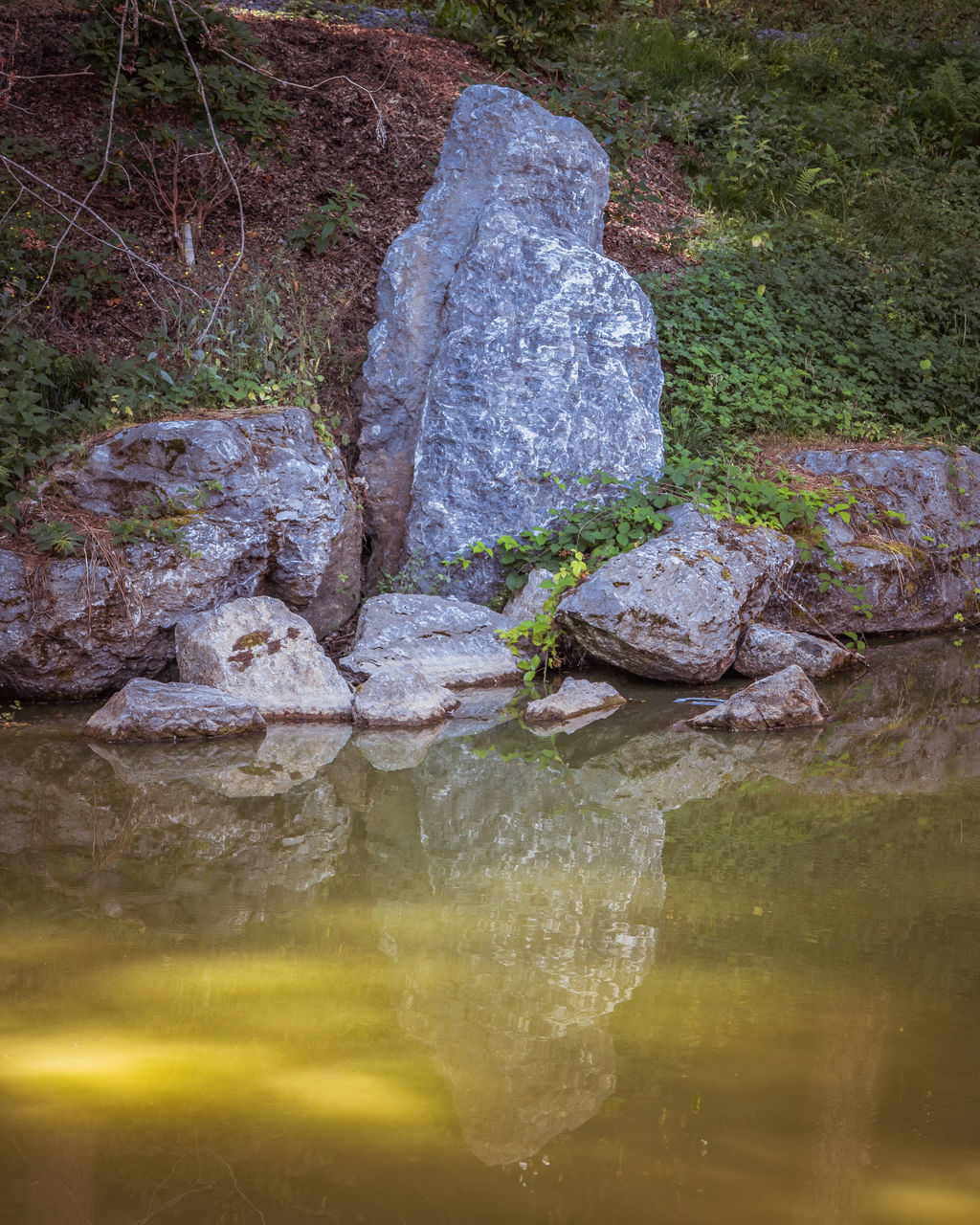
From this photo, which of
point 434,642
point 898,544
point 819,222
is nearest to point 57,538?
point 434,642

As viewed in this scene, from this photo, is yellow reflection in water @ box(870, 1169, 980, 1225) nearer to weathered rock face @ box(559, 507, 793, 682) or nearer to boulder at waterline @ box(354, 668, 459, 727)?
boulder at waterline @ box(354, 668, 459, 727)

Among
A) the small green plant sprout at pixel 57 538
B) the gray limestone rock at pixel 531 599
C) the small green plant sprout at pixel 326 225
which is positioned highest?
the small green plant sprout at pixel 326 225

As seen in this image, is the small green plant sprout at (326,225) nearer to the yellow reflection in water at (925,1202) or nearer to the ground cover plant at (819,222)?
the ground cover plant at (819,222)

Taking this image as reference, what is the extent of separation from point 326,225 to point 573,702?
485cm

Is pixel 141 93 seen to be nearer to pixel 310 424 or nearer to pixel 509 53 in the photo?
pixel 310 424

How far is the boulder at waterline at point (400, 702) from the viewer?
5391 millimetres

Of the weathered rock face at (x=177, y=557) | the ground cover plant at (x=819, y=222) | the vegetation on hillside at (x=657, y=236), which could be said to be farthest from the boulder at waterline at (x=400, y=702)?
the ground cover plant at (x=819, y=222)

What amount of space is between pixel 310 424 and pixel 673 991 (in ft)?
16.0

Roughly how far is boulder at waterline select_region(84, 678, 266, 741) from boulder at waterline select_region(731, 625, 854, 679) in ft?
9.39

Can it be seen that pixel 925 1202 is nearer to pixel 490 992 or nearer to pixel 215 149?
pixel 490 992

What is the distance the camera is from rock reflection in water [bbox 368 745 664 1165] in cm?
219

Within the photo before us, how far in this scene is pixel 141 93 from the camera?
783 centimetres

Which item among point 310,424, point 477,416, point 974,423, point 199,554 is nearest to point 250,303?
point 310,424

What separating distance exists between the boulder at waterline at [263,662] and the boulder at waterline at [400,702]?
12 cm
